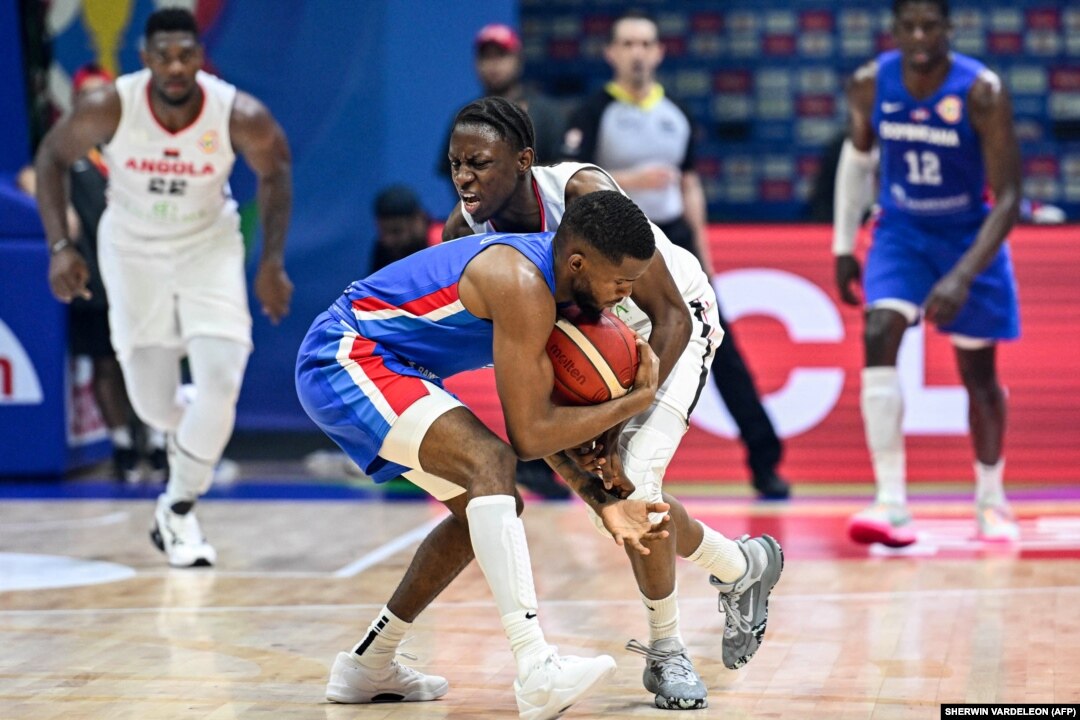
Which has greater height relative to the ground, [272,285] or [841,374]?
[272,285]

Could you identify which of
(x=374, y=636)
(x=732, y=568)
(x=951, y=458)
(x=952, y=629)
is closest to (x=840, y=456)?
(x=951, y=458)

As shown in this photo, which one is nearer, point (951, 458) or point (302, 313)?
point (951, 458)

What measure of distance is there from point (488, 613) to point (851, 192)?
116 inches

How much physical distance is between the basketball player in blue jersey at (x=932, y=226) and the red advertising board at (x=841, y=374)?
1363 millimetres

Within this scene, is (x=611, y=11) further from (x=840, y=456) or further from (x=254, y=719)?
(x=254, y=719)

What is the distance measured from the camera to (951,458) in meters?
8.73

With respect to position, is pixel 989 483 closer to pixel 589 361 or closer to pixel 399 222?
pixel 399 222

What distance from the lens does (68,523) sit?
25.6ft

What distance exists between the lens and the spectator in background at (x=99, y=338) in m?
9.22

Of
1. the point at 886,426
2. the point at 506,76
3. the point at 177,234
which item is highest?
the point at 506,76

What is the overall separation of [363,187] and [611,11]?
2802 mm

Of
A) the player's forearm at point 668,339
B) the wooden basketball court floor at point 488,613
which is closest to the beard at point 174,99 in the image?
the wooden basketball court floor at point 488,613

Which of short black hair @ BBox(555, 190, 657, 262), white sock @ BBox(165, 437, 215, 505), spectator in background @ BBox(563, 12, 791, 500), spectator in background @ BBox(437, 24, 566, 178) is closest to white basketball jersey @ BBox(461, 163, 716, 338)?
short black hair @ BBox(555, 190, 657, 262)

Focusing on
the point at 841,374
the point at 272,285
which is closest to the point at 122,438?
the point at 272,285
